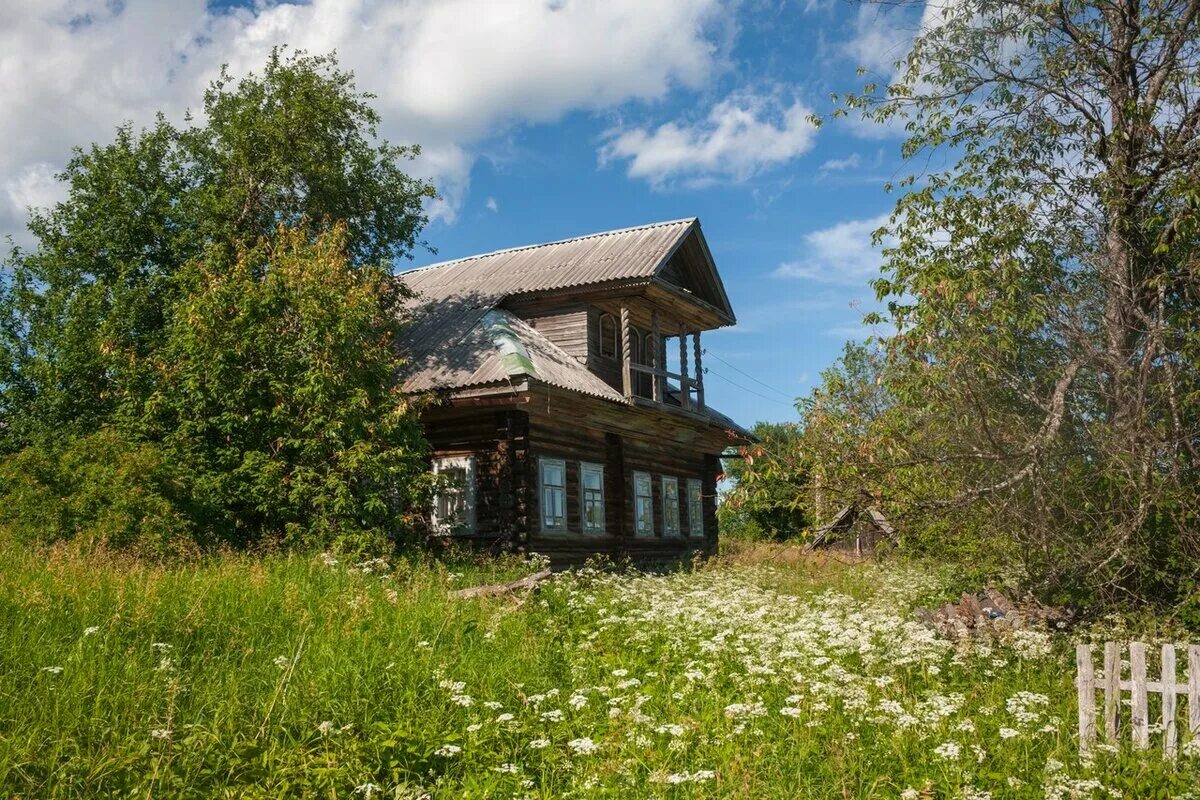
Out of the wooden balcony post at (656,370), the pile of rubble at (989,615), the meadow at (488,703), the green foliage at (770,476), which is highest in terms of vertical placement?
the wooden balcony post at (656,370)

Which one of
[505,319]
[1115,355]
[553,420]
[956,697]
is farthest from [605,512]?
[956,697]

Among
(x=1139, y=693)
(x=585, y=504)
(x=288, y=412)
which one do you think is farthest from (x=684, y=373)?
(x=1139, y=693)

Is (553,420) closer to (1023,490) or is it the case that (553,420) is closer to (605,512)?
(605,512)

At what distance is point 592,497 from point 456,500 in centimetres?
293

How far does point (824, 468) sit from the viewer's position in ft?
28.5

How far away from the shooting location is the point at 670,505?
68.1ft

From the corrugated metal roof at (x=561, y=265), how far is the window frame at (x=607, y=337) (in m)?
1.16

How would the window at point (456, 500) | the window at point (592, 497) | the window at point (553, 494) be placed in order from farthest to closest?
the window at point (592, 497) → the window at point (553, 494) → the window at point (456, 500)

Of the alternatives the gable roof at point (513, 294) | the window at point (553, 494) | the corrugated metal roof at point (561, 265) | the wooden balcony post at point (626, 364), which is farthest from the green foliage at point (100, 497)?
the corrugated metal roof at point (561, 265)

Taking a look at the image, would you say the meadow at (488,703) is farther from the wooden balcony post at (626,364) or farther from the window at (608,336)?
the window at (608,336)

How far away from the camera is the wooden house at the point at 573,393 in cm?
1552

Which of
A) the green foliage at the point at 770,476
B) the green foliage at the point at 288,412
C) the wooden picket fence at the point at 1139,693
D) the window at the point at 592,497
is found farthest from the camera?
the window at the point at 592,497

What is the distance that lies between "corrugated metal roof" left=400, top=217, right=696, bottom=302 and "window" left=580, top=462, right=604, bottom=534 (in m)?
3.60

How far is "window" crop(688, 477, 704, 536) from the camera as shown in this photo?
21672 millimetres
